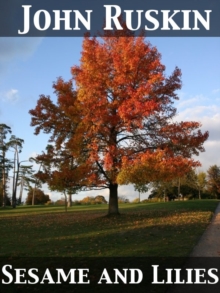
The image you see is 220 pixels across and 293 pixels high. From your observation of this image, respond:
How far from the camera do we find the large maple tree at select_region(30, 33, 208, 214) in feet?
60.3

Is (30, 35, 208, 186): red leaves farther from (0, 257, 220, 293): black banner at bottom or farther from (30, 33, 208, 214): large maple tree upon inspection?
(0, 257, 220, 293): black banner at bottom

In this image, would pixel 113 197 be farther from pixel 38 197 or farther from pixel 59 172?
Answer: pixel 38 197

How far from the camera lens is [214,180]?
6000cm

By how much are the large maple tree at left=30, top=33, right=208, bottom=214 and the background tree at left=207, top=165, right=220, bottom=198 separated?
37396mm

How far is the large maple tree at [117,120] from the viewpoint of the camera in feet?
60.3

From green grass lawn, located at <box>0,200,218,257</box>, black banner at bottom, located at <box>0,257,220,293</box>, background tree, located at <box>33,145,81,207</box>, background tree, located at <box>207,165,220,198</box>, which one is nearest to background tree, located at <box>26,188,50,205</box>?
background tree, located at <box>207,165,220,198</box>

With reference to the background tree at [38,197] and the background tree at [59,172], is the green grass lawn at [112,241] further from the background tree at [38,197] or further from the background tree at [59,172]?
the background tree at [38,197]

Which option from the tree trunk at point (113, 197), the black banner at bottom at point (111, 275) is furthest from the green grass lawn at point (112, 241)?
the tree trunk at point (113, 197)

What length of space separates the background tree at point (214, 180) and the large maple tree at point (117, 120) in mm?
37396

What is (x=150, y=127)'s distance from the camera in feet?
66.0

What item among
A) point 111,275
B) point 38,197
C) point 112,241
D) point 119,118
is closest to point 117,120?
point 119,118

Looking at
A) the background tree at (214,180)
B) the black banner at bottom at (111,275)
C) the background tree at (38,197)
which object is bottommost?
the black banner at bottom at (111,275)

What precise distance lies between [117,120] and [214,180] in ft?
147

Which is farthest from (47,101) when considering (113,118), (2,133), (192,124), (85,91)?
(2,133)
